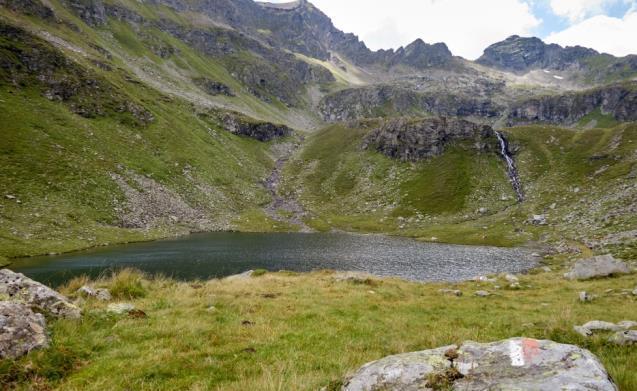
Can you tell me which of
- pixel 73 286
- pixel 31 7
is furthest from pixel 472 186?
pixel 31 7

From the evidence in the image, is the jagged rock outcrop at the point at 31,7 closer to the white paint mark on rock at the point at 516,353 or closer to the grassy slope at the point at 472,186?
the grassy slope at the point at 472,186

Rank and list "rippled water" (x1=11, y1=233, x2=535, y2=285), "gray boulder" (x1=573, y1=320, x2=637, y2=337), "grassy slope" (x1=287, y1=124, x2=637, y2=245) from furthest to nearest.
Result: 1. "grassy slope" (x1=287, y1=124, x2=637, y2=245)
2. "rippled water" (x1=11, y1=233, x2=535, y2=285)
3. "gray boulder" (x1=573, y1=320, x2=637, y2=337)

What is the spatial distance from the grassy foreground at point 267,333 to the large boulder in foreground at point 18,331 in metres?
0.40

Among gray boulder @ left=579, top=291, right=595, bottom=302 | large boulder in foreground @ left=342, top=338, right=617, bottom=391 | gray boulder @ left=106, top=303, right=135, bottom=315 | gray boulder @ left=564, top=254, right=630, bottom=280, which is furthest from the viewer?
gray boulder @ left=564, top=254, right=630, bottom=280

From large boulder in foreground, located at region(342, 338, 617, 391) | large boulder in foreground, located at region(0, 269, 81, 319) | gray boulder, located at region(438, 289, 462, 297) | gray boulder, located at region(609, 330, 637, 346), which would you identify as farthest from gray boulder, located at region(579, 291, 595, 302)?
large boulder in foreground, located at region(0, 269, 81, 319)

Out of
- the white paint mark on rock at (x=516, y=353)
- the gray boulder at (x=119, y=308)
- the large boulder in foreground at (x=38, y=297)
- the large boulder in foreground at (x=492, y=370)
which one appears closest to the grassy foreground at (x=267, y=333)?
the gray boulder at (x=119, y=308)

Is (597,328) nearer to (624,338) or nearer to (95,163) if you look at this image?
(624,338)

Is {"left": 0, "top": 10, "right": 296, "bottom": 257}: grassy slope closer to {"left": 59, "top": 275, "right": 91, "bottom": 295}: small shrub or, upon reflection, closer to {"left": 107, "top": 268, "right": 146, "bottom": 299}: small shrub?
{"left": 59, "top": 275, "right": 91, "bottom": 295}: small shrub

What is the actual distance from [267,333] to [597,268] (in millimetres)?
37795

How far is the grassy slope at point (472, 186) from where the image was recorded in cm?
10350

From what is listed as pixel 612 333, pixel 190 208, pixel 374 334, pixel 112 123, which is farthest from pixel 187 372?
pixel 112 123

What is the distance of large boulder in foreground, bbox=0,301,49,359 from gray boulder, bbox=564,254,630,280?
4341 centimetres

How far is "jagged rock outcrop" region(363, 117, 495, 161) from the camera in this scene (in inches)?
6201

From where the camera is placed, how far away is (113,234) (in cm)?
8206
